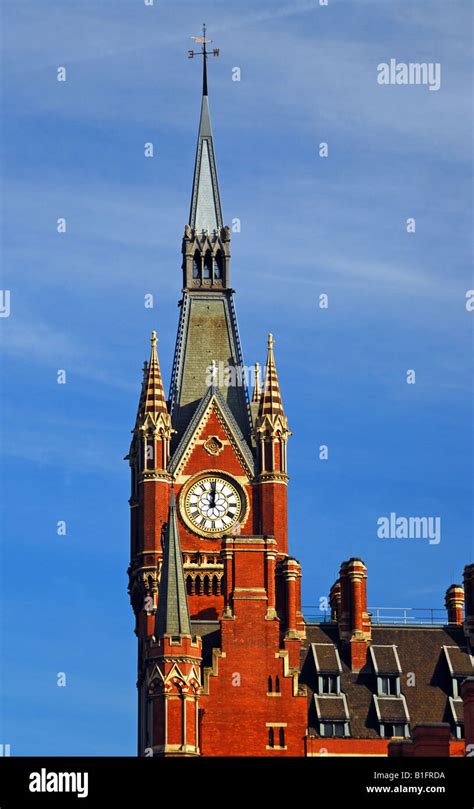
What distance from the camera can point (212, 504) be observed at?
139875 millimetres

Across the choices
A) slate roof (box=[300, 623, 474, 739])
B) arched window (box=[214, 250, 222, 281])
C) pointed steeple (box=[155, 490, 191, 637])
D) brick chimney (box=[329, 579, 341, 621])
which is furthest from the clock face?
pointed steeple (box=[155, 490, 191, 637])

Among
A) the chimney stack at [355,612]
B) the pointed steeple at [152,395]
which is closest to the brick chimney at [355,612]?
the chimney stack at [355,612]

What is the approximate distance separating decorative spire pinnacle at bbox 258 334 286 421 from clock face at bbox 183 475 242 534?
4.73 meters

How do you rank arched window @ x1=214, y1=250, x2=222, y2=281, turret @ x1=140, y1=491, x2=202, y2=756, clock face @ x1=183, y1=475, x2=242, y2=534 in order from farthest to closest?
arched window @ x1=214, y1=250, x2=222, y2=281 < clock face @ x1=183, y1=475, x2=242, y2=534 < turret @ x1=140, y1=491, x2=202, y2=756

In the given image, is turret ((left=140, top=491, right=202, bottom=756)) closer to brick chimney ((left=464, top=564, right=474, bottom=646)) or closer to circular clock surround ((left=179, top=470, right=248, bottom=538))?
brick chimney ((left=464, top=564, right=474, bottom=646))

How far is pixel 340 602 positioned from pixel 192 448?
52.0ft

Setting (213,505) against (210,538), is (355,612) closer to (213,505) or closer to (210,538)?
(210,538)

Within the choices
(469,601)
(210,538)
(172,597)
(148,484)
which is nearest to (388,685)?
(469,601)

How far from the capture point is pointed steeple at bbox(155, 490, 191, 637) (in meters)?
118

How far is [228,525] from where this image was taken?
13888 centimetres

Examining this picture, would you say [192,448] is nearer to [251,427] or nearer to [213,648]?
[251,427]

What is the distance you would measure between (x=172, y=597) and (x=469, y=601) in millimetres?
17870
